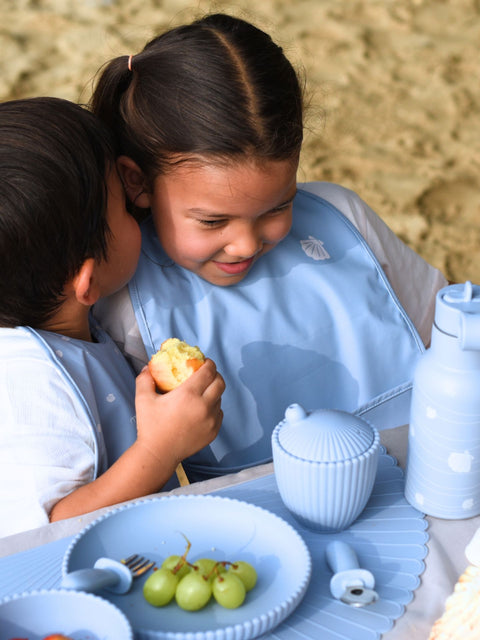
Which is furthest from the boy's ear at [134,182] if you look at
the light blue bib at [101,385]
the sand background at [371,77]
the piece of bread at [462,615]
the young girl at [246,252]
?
the sand background at [371,77]

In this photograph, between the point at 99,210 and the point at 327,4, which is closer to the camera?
the point at 99,210

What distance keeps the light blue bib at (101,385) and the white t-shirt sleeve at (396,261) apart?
60 cm

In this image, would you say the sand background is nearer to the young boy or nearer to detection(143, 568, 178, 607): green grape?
the young boy

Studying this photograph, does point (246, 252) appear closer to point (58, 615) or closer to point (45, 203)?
point (45, 203)

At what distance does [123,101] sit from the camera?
1.36 meters

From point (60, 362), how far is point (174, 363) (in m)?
0.17

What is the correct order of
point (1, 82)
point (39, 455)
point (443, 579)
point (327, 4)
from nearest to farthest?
point (443, 579), point (39, 455), point (1, 82), point (327, 4)

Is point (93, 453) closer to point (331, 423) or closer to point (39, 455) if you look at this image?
point (39, 455)

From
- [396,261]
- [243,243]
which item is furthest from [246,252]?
[396,261]

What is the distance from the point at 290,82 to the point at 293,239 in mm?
343

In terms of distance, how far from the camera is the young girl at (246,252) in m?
1.28

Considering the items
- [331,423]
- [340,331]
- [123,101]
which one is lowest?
[340,331]

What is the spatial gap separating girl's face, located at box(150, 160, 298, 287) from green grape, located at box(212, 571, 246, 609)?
667mm

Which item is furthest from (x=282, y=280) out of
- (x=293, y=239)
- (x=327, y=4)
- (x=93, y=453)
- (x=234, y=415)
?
(x=327, y=4)
